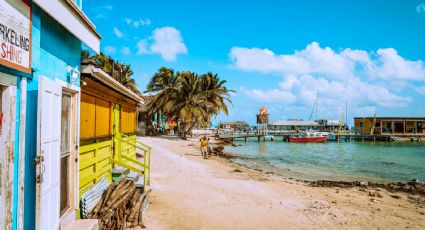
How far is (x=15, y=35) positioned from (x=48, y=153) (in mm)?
1512

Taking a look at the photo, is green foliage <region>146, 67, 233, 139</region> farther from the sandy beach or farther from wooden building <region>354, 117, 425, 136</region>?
wooden building <region>354, 117, 425, 136</region>

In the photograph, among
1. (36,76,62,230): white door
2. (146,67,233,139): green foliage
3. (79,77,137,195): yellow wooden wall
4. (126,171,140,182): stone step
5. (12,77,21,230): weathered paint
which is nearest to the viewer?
(12,77,21,230): weathered paint

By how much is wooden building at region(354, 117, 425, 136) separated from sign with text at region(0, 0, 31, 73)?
77.3 m

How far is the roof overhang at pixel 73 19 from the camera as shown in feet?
13.2

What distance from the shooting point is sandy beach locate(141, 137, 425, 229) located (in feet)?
24.9

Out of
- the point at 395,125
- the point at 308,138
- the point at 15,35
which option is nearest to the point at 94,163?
the point at 15,35

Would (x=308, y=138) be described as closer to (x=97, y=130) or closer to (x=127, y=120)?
(x=127, y=120)

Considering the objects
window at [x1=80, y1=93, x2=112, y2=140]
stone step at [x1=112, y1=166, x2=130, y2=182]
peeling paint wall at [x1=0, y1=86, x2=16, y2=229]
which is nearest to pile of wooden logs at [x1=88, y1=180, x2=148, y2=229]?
stone step at [x1=112, y1=166, x2=130, y2=182]

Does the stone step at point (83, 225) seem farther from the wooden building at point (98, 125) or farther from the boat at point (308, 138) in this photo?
the boat at point (308, 138)

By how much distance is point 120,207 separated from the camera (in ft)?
21.2

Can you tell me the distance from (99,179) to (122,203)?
3.74ft

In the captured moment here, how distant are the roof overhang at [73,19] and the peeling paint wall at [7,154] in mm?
1267

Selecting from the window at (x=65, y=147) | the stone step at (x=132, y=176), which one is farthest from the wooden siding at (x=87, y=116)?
the stone step at (x=132, y=176)

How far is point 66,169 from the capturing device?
511 centimetres
